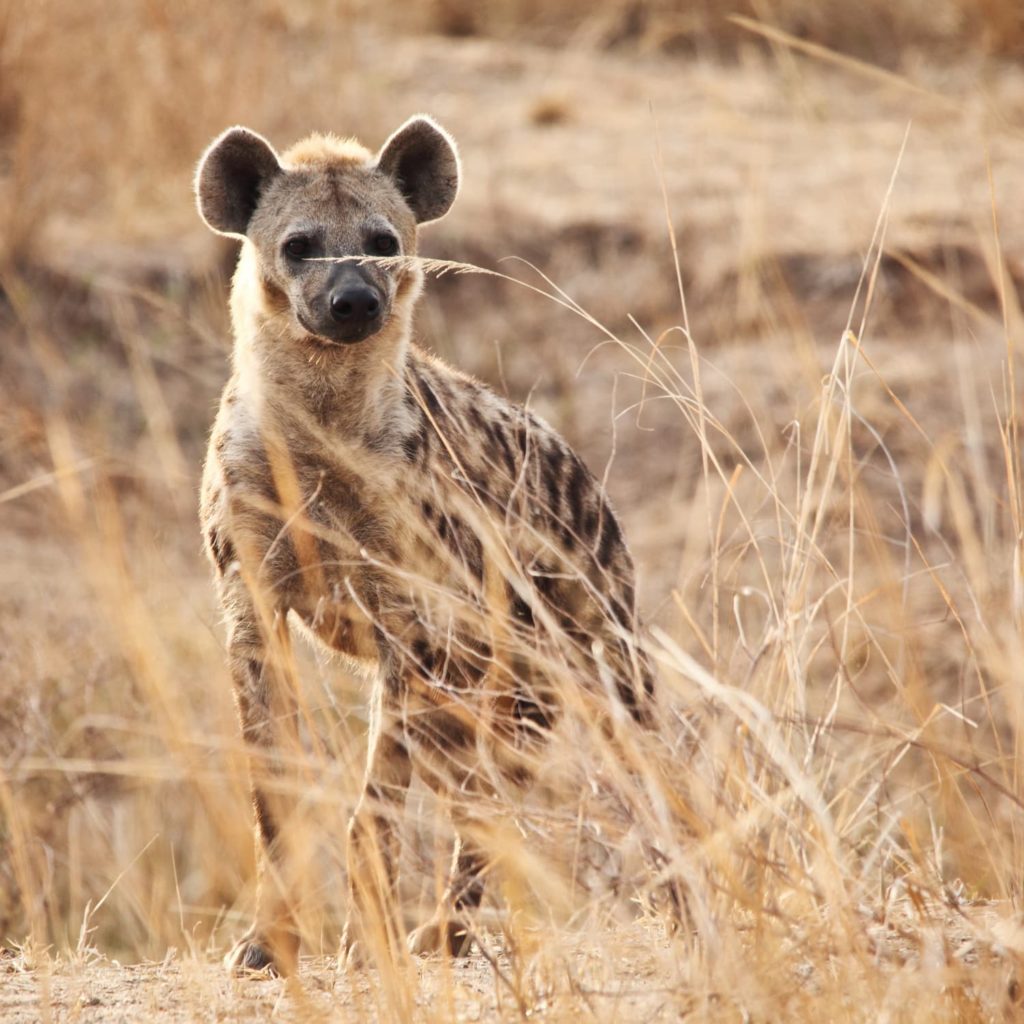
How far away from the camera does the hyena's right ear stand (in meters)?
4.05

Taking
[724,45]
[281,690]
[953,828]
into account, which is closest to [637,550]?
[281,690]

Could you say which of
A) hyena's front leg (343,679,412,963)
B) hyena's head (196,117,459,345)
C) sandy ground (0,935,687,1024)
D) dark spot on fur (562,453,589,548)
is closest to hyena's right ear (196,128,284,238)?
hyena's head (196,117,459,345)

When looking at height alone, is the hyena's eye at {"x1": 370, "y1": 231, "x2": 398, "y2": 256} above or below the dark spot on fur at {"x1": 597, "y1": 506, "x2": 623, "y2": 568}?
above

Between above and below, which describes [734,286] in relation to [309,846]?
above

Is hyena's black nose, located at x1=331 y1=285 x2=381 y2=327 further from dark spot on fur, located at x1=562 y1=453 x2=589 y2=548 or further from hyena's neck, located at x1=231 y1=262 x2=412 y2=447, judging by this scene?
dark spot on fur, located at x1=562 y1=453 x2=589 y2=548

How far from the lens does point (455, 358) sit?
8.15 metres

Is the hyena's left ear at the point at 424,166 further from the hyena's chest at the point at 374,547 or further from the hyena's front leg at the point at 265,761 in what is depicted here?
the hyena's front leg at the point at 265,761

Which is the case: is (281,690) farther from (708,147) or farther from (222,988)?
(708,147)

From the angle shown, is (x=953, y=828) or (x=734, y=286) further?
(x=734, y=286)

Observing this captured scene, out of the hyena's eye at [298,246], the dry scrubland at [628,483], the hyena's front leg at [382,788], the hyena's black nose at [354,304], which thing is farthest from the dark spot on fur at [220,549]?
the hyena's eye at [298,246]

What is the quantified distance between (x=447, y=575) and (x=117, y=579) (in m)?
0.91

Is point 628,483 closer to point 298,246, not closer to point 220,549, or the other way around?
point 298,246

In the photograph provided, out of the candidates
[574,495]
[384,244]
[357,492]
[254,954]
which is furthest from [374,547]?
[254,954]

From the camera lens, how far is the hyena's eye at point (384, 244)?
4.04m
